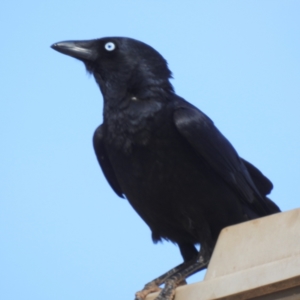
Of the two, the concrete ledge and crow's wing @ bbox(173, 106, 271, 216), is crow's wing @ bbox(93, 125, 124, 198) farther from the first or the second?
the concrete ledge

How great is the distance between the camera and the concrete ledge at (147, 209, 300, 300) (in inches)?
207

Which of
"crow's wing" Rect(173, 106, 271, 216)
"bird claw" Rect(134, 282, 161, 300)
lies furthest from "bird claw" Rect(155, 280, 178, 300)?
"crow's wing" Rect(173, 106, 271, 216)

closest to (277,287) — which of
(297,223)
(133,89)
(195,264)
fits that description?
(297,223)

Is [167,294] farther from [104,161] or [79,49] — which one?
[79,49]

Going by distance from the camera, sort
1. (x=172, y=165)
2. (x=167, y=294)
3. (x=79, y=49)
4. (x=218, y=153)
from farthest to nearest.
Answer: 1. (x=79, y=49)
2. (x=218, y=153)
3. (x=172, y=165)
4. (x=167, y=294)

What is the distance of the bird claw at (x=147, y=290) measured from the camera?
779 centimetres

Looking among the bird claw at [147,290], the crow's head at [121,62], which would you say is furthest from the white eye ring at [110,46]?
the bird claw at [147,290]

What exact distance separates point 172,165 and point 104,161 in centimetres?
133

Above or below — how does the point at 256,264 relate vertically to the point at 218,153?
below

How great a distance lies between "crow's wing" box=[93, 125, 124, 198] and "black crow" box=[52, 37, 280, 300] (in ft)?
0.06

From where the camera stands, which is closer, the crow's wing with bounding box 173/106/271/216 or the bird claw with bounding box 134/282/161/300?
the bird claw with bounding box 134/282/161/300

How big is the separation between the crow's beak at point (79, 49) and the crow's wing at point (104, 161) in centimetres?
A: 97

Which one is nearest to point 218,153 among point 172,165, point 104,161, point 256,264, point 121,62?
point 172,165

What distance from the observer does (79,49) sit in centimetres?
995
